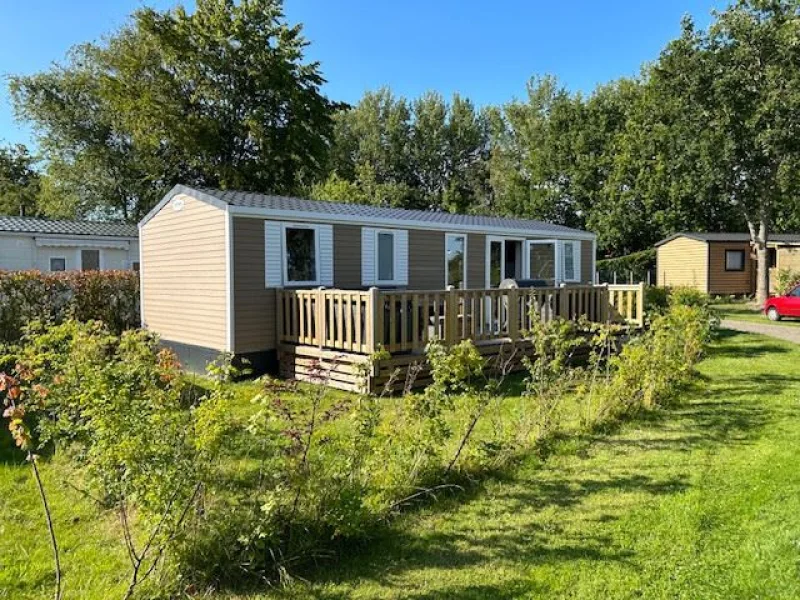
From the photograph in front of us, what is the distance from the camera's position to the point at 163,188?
26500 millimetres

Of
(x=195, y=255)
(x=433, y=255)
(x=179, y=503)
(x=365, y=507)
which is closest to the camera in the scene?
(x=179, y=503)

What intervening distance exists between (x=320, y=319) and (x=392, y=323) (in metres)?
1.23

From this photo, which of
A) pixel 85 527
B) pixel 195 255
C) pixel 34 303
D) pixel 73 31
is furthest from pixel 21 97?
pixel 85 527

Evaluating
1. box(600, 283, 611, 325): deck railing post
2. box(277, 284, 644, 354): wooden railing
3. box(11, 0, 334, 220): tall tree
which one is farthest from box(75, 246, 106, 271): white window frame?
box(600, 283, 611, 325): deck railing post

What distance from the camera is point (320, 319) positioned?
8.29 meters

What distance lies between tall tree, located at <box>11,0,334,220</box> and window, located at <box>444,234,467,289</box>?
13404 millimetres

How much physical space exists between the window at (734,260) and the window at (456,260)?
19.7 metres

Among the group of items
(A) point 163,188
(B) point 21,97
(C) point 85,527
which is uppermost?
(B) point 21,97

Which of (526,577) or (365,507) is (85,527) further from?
(526,577)

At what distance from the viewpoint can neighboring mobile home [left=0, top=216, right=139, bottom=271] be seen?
54.3ft

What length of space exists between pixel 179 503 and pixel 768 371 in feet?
29.4

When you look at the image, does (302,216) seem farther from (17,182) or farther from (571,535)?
(17,182)

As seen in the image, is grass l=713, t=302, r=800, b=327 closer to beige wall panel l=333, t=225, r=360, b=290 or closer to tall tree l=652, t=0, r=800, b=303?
tall tree l=652, t=0, r=800, b=303

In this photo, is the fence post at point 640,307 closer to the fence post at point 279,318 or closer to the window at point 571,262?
the window at point 571,262
